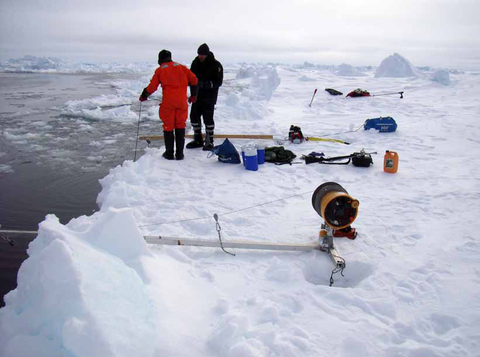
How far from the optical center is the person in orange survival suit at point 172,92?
482 cm

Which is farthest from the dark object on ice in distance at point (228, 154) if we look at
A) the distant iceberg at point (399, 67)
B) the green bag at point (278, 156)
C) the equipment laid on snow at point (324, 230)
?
the distant iceberg at point (399, 67)

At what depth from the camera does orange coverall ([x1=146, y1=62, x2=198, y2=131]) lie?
15.8ft

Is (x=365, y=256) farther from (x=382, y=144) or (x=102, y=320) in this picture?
(x=382, y=144)

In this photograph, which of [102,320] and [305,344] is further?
[305,344]

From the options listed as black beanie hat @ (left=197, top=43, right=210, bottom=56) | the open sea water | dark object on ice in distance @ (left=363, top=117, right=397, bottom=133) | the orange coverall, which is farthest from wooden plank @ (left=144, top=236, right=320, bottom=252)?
dark object on ice in distance @ (left=363, top=117, right=397, bottom=133)

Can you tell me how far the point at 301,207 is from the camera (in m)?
3.73

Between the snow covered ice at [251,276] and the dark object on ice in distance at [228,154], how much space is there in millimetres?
407

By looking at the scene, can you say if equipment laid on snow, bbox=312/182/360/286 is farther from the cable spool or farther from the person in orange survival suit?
the person in orange survival suit

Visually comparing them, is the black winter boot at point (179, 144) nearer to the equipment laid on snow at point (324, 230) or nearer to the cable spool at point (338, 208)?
the equipment laid on snow at point (324, 230)

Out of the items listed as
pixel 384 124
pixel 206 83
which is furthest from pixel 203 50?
pixel 384 124

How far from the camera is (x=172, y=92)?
16.0 feet

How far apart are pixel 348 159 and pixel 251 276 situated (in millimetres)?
3520

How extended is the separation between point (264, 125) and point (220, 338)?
7.43m

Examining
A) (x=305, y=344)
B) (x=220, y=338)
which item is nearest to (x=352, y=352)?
(x=305, y=344)
